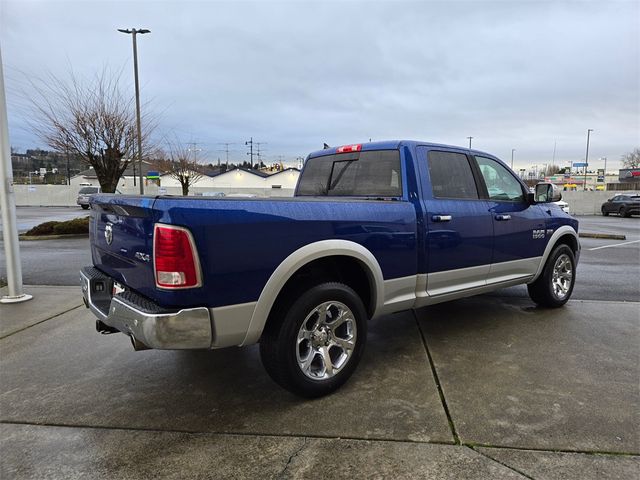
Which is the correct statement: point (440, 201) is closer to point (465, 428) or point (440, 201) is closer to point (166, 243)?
point (465, 428)

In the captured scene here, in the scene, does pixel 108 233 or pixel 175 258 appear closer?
pixel 175 258

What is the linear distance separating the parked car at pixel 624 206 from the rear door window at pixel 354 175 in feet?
103

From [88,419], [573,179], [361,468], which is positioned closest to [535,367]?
[361,468]

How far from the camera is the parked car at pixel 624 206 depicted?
28.7 m

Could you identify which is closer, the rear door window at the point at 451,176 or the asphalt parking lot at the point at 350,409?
the asphalt parking lot at the point at 350,409

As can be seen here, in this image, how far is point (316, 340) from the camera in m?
3.21

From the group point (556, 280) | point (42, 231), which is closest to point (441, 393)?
Answer: point (556, 280)

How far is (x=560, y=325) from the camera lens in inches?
192

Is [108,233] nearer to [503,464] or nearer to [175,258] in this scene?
[175,258]

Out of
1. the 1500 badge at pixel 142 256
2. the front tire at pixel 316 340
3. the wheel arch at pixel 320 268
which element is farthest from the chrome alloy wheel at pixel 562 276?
the 1500 badge at pixel 142 256

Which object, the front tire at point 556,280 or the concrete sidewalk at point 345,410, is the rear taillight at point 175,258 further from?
the front tire at point 556,280

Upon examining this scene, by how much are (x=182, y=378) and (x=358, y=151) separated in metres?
2.60

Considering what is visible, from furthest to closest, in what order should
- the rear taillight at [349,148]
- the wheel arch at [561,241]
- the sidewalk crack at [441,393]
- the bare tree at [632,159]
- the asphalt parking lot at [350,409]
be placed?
the bare tree at [632,159] < the wheel arch at [561,241] < the rear taillight at [349,148] < the sidewalk crack at [441,393] < the asphalt parking lot at [350,409]

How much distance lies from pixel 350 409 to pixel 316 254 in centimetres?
110
